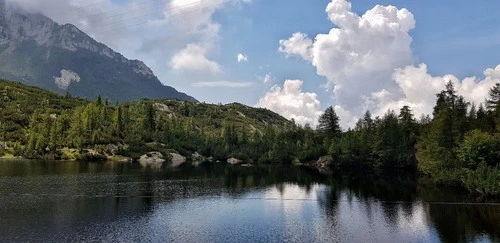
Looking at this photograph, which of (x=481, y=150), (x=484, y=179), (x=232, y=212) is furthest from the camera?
(x=481, y=150)

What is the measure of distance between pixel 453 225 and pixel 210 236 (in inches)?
1499

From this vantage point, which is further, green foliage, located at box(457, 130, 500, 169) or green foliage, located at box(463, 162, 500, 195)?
green foliage, located at box(457, 130, 500, 169)

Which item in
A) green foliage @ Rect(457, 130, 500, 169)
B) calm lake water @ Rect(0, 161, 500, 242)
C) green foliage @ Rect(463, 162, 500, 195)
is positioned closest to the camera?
calm lake water @ Rect(0, 161, 500, 242)

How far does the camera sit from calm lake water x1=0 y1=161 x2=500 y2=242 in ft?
197

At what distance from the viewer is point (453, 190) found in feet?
359

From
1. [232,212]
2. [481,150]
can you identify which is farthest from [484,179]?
[232,212]

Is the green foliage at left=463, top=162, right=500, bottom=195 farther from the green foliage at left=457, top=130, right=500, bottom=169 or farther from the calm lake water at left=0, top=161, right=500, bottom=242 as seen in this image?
the calm lake water at left=0, top=161, right=500, bottom=242

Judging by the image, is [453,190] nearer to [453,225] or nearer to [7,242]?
[453,225]

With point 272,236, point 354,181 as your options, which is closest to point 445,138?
point 354,181

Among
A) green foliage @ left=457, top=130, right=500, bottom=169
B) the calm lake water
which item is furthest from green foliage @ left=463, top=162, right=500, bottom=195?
the calm lake water

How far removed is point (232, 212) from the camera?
7981 centimetres

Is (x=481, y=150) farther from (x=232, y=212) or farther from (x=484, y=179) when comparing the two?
(x=232, y=212)

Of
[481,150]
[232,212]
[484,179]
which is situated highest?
[481,150]

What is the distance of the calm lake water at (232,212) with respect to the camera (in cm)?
6016
